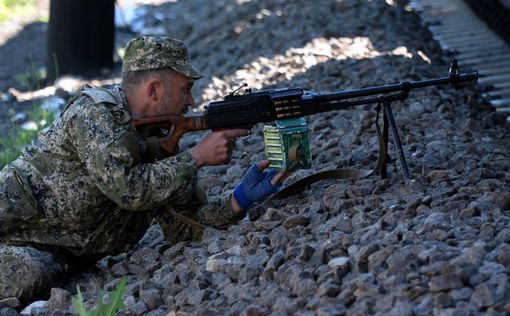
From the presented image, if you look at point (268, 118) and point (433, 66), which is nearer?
point (268, 118)

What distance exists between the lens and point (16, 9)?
15.9m

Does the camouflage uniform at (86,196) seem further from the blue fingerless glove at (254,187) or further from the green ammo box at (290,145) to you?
the green ammo box at (290,145)

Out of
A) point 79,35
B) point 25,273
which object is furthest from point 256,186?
point 79,35

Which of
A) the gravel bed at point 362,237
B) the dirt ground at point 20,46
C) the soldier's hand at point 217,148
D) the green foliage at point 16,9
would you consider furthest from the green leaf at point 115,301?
the green foliage at point 16,9

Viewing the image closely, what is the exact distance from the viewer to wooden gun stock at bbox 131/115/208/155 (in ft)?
16.7

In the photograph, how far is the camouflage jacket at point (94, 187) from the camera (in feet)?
16.4

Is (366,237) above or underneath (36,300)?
above

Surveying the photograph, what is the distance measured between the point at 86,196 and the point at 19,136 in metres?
3.67

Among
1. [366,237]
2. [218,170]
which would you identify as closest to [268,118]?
[366,237]

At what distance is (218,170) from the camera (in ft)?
23.2

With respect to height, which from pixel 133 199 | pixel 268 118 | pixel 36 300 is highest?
pixel 268 118

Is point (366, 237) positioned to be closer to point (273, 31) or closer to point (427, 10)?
point (273, 31)

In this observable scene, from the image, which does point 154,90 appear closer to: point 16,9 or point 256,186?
point 256,186

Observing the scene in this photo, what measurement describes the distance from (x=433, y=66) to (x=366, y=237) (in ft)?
16.1
